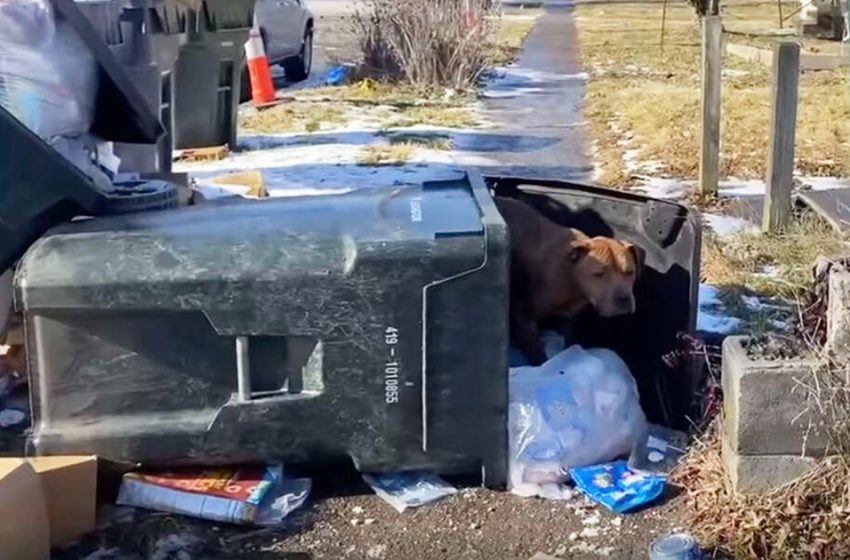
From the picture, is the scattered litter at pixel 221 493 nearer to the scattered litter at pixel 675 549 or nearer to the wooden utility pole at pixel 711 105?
the scattered litter at pixel 675 549

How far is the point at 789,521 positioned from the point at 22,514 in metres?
2.08

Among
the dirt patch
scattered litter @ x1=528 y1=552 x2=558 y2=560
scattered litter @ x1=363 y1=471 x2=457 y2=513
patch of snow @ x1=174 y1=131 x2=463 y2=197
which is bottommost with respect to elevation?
the dirt patch

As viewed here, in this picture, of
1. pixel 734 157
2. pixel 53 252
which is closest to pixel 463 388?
pixel 53 252

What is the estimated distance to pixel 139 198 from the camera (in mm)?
4352

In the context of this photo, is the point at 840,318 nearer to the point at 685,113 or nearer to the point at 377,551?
the point at 377,551

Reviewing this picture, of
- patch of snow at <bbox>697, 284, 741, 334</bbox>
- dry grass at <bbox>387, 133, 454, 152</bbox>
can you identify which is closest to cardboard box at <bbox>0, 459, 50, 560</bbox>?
patch of snow at <bbox>697, 284, 741, 334</bbox>

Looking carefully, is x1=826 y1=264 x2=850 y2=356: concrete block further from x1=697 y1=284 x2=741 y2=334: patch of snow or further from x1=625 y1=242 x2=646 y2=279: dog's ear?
x1=697 y1=284 x2=741 y2=334: patch of snow

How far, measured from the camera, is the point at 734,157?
9422 mm

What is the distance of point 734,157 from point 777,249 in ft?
9.47

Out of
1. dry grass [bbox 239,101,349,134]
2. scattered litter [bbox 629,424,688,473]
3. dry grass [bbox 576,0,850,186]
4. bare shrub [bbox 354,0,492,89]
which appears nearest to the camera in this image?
scattered litter [bbox 629,424,688,473]

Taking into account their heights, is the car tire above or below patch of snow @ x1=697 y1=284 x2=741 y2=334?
above

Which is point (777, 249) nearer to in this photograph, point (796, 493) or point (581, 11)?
point (796, 493)

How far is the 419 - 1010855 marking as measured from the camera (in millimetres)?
3865

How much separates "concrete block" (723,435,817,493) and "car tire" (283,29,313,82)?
1292 centimetres
